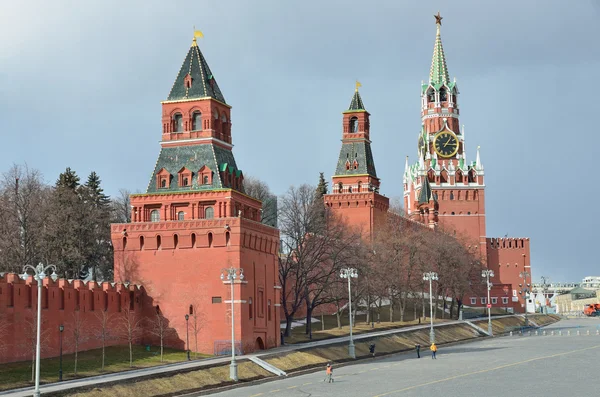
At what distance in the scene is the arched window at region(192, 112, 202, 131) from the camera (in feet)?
223

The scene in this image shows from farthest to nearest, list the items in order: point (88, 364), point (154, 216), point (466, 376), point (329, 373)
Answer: point (154, 216), point (466, 376), point (329, 373), point (88, 364)

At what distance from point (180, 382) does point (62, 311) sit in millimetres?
9083

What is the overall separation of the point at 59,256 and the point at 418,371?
3296 centimetres

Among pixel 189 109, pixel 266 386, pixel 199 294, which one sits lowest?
pixel 266 386

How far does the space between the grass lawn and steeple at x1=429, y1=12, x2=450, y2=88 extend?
105548mm

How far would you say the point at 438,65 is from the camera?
16238cm

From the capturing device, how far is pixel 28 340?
172 ft

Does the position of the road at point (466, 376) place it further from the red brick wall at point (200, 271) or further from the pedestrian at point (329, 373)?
the red brick wall at point (200, 271)

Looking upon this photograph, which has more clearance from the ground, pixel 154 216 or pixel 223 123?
pixel 223 123

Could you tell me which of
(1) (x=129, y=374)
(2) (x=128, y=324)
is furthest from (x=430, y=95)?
(1) (x=129, y=374)

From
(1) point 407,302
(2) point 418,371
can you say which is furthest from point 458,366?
(1) point 407,302

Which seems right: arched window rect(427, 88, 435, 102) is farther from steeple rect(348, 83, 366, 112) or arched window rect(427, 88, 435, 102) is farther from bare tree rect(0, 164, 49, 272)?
bare tree rect(0, 164, 49, 272)

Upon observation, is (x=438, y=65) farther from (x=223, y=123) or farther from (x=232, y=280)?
(x=232, y=280)

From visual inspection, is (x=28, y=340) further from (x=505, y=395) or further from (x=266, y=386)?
(x=505, y=395)
